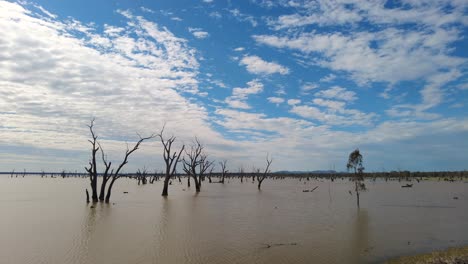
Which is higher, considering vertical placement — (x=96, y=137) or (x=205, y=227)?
(x=96, y=137)

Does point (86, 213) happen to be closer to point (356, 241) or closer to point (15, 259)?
point (15, 259)

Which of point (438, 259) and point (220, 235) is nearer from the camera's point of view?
point (438, 259)

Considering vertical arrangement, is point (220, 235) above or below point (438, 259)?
below

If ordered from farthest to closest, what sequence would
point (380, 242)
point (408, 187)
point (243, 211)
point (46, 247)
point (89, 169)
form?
point (408, 187), point (89, 169), point (243, 211), point (380, 242), point (46, 247)

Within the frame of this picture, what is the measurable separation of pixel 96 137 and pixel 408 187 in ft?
166

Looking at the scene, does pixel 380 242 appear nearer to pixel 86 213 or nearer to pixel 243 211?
pixel 243 211

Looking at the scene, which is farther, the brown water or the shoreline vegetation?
the brown water

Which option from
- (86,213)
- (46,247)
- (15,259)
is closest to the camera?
(15,259)

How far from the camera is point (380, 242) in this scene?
15125mm

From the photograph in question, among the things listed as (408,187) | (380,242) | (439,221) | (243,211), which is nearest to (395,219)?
(439,221)

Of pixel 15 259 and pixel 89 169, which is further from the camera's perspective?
pixel 89 169

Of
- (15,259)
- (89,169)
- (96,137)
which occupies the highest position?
(96,137)

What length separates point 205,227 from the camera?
1864cm

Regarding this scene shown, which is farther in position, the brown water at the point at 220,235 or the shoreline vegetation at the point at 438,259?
the brown water at the point at 220,235
